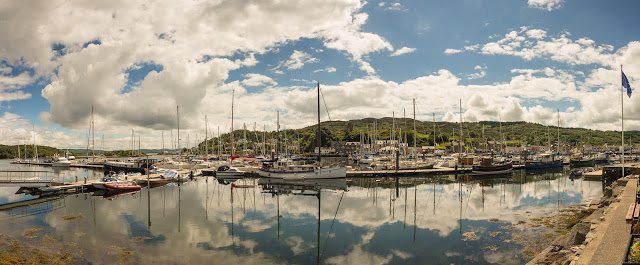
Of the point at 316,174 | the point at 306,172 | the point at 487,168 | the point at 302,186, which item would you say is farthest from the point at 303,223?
the point at 487,168

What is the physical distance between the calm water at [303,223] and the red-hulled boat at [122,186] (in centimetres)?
205

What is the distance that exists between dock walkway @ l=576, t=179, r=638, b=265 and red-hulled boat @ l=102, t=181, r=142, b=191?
48.8 meters

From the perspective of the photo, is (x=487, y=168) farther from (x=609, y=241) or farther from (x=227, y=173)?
(x=609, y=241)

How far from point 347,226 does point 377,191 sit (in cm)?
1896

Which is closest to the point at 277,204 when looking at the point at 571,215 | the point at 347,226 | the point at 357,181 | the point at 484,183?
the point at 347,226

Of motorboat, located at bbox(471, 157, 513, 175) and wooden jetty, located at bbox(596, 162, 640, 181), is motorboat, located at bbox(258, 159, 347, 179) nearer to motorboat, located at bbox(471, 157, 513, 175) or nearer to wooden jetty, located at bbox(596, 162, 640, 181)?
motorboat, located at bbox(471, 157, 513, 175)

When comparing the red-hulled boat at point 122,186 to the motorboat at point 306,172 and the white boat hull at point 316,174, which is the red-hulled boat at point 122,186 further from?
the white boat hull at point 316,174

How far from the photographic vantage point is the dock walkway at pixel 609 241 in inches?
457

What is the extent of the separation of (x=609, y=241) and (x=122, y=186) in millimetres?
49925

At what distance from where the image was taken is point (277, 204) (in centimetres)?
3641

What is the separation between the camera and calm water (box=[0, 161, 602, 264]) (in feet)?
64.9

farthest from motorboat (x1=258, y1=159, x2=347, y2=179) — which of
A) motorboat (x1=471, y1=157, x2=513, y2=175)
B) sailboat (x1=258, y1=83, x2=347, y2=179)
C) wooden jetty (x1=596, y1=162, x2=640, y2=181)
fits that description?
wooden jetty (x1=596, y1=162, x2=640, y2=181)

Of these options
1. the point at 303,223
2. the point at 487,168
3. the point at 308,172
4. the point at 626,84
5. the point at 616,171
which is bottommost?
the point at 303,223

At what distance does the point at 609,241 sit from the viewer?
44.1 ft
